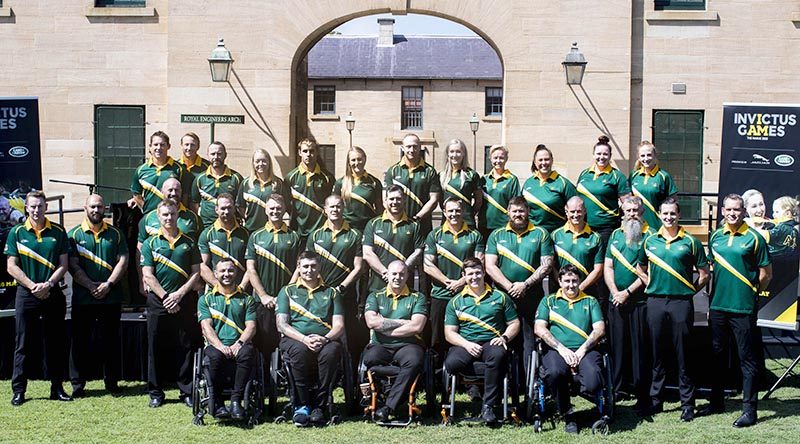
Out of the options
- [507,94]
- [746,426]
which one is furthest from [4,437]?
[507,94]

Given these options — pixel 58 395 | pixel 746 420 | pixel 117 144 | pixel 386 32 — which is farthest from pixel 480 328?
pixel 386 32

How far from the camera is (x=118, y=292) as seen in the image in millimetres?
9680

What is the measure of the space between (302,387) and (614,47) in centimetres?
877

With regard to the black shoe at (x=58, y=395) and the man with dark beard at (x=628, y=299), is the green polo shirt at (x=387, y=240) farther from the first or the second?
the black shoe at (x=58, y=395)

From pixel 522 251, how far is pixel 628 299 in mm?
1049

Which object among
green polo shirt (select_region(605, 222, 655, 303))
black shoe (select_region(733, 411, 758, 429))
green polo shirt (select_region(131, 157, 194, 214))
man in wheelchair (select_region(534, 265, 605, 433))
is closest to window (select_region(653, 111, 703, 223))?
green polo shirt (select_region(605, 222, 655, 303))

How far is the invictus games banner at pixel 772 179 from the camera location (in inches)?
378

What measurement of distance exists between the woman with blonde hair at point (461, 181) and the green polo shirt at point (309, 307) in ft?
5.81

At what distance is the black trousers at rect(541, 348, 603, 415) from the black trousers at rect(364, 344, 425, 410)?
1057 mm

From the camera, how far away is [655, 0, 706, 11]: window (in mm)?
15242

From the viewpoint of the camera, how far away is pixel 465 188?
987 centimetres

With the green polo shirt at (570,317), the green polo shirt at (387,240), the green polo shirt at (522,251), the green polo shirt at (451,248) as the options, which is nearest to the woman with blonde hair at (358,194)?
the green polo shirt at (387,240)

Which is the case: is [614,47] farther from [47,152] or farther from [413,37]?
[413,37]

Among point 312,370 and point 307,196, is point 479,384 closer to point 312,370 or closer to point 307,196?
point 312,370
